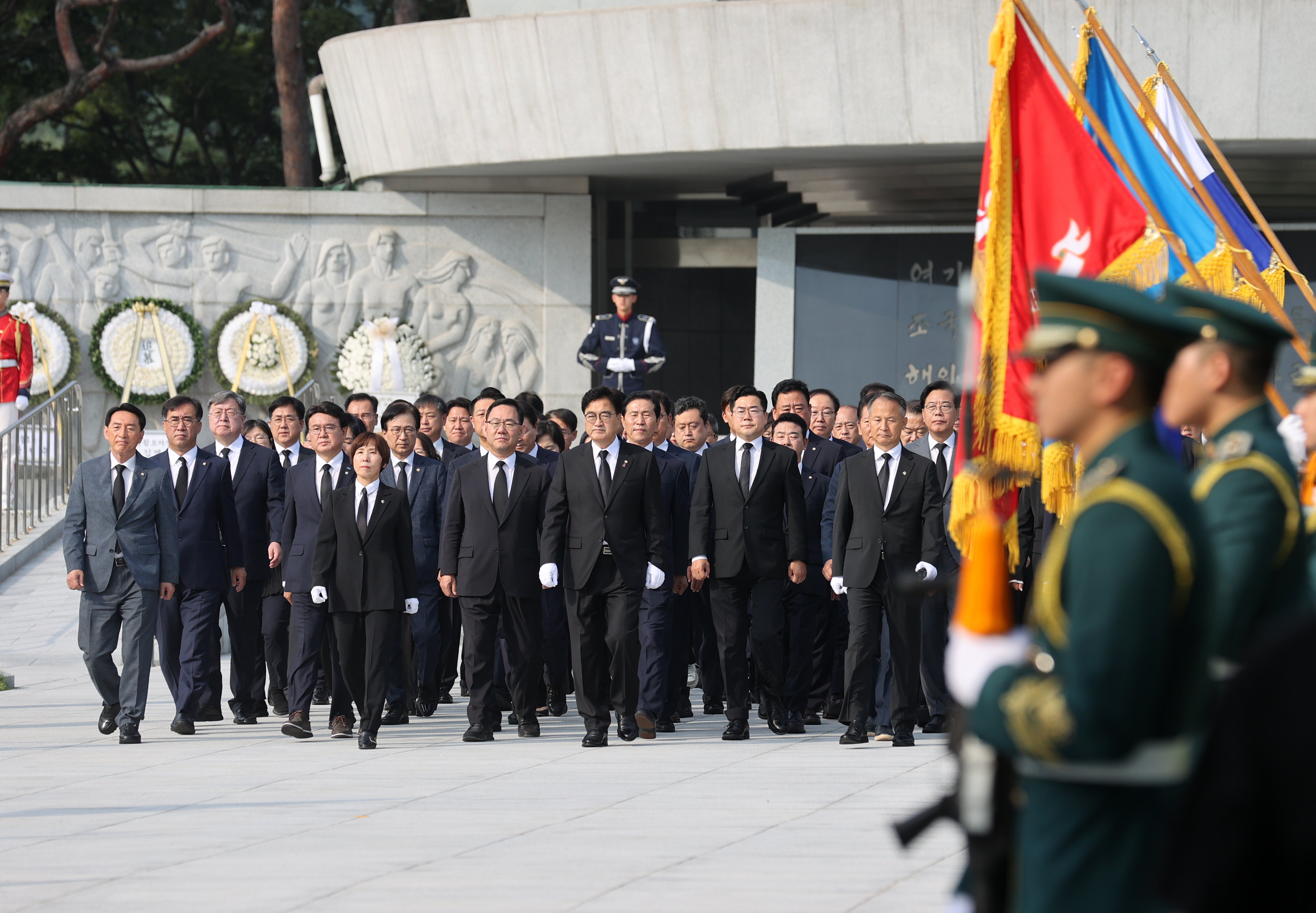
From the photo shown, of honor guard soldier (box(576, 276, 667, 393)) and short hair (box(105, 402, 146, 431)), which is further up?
honor guard soldier (box(576, 276, 667, 393))

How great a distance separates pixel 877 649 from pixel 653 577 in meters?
1.35

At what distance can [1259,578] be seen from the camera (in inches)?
123

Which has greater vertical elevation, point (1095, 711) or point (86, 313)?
point (86, 313)

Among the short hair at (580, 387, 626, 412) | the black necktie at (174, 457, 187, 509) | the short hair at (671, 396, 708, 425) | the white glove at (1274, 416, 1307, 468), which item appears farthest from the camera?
the short hair at (671, 396, 708, 425)

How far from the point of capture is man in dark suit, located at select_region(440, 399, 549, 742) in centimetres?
943

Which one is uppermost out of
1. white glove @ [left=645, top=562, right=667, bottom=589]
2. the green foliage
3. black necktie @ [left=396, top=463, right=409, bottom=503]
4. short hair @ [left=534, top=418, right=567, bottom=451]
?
the green foliage

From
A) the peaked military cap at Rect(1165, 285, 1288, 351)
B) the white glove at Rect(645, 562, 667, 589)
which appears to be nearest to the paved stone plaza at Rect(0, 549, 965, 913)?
the white glove at Rect(645, 562, 667, 589)

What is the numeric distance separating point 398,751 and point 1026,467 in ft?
14.6

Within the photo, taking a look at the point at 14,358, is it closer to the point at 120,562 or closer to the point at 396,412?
the point at 396,412

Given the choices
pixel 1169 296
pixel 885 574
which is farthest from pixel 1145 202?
pixel 1169 296

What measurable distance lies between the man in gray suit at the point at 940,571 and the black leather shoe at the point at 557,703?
2.38m

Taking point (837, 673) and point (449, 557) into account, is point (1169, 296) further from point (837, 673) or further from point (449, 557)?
point (837, 673)

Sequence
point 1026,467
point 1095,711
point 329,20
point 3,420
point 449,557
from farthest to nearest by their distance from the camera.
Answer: point 329,20, point 3,420, point 449,557, point 1026,467, point 1095,711

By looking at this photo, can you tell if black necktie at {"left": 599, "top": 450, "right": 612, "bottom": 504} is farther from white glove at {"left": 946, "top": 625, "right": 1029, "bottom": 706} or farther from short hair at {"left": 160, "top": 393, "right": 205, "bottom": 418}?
white glove at {"left": 946, "top": 625, "right": 1029, "bottom": 706}
